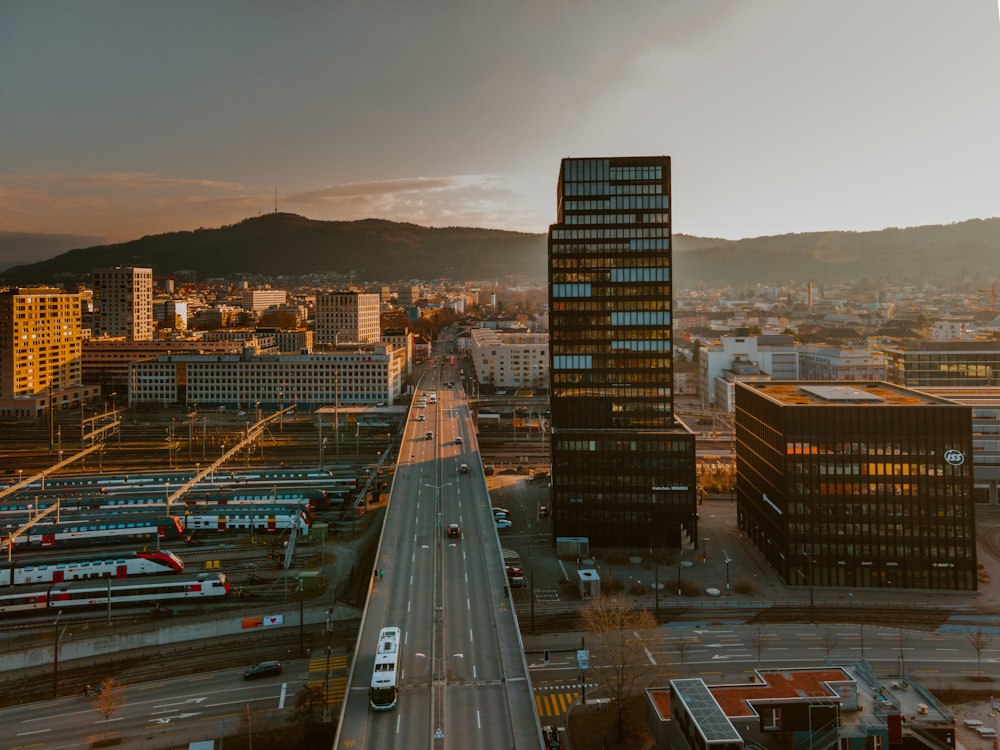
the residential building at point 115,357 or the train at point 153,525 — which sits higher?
the residential building at point 115,357

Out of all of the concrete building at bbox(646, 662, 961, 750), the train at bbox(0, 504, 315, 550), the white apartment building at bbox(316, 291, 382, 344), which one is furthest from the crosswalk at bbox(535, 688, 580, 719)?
the white apartment building at bbox(316, 291, 382, 344)

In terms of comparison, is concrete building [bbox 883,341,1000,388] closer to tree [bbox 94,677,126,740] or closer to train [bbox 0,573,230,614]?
train [bbox 0,573,230,614]

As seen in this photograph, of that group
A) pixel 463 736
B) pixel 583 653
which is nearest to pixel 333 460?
pixel 583 653

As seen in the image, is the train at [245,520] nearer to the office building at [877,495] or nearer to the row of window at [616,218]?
the row of window at [616,218]

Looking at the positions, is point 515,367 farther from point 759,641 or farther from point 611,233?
point 759,641

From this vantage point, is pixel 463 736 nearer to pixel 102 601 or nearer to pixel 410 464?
pixel 102 601

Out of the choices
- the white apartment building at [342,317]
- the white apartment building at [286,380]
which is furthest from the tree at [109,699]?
the white apartment building at [342,317]
